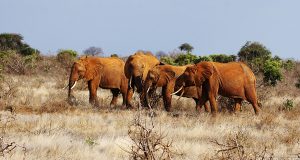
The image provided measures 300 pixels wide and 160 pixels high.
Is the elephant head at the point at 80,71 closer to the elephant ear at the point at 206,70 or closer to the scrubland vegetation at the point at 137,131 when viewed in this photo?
the scrubland vegetation at the point at 137,131

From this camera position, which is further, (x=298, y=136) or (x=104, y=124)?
(x=104, y=124)

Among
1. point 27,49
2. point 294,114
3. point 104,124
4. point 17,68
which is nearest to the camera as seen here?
point 104,124

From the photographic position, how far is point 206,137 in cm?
1033

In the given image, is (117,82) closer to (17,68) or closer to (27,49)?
(17,68)

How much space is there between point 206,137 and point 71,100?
21.7 ft

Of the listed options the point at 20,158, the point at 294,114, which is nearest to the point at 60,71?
the point at 294,114

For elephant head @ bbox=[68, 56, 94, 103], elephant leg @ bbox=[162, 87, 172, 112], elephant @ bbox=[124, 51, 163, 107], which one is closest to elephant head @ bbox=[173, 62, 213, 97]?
elephant leg @ bbox=[162, 87, 172, 112]

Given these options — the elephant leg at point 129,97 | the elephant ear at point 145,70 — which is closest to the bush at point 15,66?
the elephant leg at point 129,97

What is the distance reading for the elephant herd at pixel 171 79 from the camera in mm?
14062

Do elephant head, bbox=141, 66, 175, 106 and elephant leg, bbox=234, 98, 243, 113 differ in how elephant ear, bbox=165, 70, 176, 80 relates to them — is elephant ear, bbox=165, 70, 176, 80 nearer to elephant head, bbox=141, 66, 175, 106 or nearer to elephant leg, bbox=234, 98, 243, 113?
elephant head, bbox=141, 66, 175, 106

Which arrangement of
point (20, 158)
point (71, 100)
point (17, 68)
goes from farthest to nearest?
point (17, 68) → point (71, 100) → point (20, 158)

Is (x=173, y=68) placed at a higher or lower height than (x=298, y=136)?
higher

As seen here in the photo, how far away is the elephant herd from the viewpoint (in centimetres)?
1406

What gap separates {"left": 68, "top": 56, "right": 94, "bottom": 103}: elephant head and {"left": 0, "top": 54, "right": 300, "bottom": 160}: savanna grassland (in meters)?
0.92
